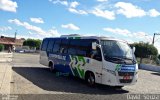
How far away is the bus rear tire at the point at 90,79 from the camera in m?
15.2

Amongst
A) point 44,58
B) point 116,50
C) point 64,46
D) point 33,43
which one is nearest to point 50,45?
point 44,58

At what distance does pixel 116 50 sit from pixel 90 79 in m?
1.97

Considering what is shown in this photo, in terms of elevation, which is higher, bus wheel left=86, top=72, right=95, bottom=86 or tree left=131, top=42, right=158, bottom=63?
tree left=131, top=42, right=158, bottom=63

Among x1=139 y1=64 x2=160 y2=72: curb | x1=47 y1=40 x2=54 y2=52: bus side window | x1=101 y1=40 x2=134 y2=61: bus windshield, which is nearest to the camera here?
x1=101 y1=40 x2=134 y2=61: bus windshield

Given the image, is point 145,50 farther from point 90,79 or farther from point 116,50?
point 116,50

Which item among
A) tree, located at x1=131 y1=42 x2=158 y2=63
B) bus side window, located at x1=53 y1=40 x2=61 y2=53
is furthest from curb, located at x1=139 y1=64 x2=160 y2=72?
bus side window, located at x1=53 y1=40 x2=61 y2=53

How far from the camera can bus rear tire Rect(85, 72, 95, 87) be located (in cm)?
1525

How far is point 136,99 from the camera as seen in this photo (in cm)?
1246

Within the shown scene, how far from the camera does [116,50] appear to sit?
1493 cm

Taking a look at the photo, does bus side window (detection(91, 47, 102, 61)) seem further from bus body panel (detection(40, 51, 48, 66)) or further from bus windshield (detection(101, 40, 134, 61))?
bus body panel (detection(40, 51, 48, 66))

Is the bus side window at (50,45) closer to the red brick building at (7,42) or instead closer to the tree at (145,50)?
the tree at (145,50)

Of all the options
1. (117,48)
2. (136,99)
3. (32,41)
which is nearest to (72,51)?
(117,48)

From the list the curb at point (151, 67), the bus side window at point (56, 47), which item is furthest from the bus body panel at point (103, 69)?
the curb at point (151, 67)

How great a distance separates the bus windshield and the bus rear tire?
4.68ft
